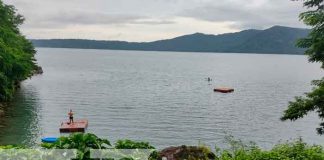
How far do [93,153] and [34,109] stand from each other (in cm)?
6274

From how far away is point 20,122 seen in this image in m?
54.2

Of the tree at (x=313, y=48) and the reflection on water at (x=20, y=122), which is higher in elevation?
the tree at (x=313, y=48)

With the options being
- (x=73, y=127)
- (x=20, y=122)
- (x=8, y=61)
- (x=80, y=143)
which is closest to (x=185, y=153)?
(x=80, y=143)

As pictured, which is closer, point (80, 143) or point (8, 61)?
point (80, 143)

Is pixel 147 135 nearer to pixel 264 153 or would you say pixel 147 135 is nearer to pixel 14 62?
pixel 14 62

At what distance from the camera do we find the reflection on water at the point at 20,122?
45812 mm

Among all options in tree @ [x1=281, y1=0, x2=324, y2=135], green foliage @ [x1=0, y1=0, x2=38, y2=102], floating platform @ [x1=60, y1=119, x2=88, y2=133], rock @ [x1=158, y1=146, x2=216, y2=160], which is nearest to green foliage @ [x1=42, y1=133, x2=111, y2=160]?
rock @ [x1=158, y1=146, x2=216, y2=160]

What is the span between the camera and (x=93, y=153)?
704 centimetres

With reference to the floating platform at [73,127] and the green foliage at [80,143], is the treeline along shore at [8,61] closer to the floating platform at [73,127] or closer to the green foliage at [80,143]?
the floating platform at [73,127]

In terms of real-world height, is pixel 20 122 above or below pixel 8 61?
below

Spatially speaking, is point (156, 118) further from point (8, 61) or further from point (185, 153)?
point (185, 153)

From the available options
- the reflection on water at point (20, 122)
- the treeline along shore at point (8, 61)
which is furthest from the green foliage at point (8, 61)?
the reflection on water at point (20, 122)

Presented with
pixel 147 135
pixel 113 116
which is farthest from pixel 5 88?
pixel 147 135

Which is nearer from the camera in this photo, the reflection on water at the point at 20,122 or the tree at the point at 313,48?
the tree at the point at 313,48
